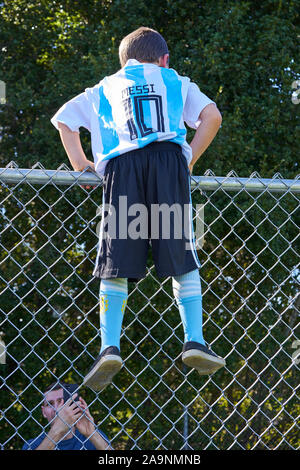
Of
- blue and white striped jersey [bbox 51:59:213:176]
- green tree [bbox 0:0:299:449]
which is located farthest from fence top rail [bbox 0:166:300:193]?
green tree [bbox 0:0:299:449]

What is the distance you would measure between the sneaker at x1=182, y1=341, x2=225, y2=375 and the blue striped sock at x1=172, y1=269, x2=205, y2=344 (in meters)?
0.04

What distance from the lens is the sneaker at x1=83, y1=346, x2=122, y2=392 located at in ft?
7.35

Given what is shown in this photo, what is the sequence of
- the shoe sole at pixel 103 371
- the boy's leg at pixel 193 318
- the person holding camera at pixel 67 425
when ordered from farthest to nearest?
the person holding camera at pixel 67 425, the boy's leg at pixel 193 318, the shoe sole at pixel 103 371

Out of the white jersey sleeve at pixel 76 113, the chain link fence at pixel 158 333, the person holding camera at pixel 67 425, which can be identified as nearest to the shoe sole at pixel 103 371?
the person holding camera at pixel 67 425

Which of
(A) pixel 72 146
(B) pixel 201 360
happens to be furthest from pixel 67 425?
(A) pixel 72 146

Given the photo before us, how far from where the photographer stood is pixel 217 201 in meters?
5.82

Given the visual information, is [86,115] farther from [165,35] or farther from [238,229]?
[165,35]

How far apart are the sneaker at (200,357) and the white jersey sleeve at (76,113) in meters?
0.96

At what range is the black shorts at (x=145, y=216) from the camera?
238 centimetres

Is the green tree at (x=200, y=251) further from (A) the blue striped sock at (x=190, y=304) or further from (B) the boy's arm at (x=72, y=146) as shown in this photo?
(A) the blue striped sock at (x=190, y=304)

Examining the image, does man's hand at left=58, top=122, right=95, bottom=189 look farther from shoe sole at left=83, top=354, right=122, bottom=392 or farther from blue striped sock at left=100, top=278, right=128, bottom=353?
shoe sole at left=83, top=354, right=122, bottom=392

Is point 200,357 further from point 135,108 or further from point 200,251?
point 200,251

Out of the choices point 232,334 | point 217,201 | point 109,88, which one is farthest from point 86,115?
point 232,334

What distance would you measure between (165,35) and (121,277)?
4.85 metres
